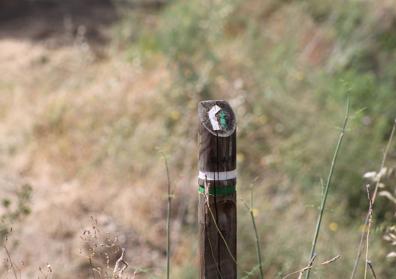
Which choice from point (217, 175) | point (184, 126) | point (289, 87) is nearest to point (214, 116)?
point (217, 175)

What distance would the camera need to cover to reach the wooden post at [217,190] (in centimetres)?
232

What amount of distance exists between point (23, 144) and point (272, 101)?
2011 millimetres

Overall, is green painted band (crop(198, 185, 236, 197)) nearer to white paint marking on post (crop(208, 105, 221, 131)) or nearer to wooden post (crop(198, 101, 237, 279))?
wooden post (crop(198, 101, 237, 279))

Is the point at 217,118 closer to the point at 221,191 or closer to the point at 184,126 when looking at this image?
the point at 221,191

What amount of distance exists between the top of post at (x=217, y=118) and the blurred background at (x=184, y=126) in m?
1.84

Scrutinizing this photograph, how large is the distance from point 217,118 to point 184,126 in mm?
3174

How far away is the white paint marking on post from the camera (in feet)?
7.57

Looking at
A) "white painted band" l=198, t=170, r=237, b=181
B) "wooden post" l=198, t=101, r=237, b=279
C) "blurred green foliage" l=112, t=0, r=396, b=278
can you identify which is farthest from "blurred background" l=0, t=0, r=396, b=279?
"white painted band" l=198, t=170, r=237, b=181

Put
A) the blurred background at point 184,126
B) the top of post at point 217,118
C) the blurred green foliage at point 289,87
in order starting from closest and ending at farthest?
the top of post at point 217,118 → the blurred background at point 184,126 → the blurred green foliage at point 289,87

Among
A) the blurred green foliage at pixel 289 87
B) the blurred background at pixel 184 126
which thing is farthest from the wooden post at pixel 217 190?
the blurred green foliage at pixel 289 87

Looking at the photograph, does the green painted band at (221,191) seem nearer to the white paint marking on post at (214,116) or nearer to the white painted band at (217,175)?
the white painted band at (217,175)

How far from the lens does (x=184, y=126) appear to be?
5.49 meters

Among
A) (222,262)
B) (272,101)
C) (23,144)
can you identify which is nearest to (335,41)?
(272,101)

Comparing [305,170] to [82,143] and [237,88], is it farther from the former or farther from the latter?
[82,143]
